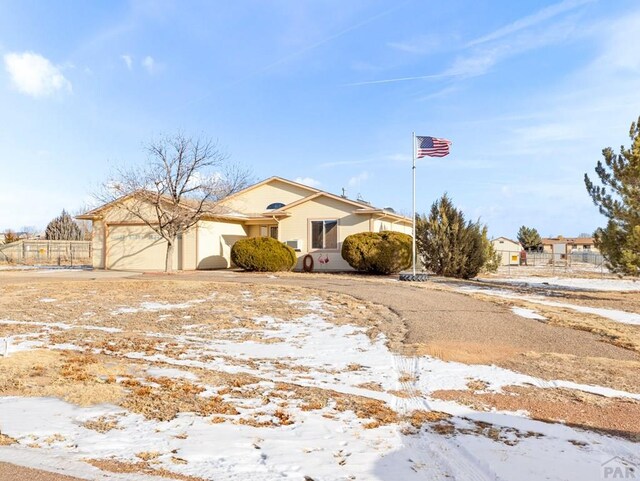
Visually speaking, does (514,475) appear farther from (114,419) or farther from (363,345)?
(363,345)

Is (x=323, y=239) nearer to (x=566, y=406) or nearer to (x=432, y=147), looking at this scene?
(x=432, y=147)

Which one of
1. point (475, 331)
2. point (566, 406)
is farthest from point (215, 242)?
point (566, 406)

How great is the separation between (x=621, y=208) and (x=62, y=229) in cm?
4593

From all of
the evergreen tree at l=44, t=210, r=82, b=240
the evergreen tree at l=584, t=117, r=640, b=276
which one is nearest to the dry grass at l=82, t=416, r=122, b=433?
the evergreen tree at l=584, t=117, r=640, b=276

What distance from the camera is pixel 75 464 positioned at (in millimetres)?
3418

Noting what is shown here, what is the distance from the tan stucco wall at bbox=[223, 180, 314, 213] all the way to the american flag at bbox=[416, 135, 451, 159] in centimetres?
886

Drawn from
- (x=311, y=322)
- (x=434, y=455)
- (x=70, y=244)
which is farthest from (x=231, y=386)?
(x=70, y=244)

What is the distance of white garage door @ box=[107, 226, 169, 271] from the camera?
23266 millimetres

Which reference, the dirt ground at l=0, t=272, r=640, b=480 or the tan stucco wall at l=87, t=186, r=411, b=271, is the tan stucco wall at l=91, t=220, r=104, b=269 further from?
the dirt ground at l=0, t=272, r=640, b=480

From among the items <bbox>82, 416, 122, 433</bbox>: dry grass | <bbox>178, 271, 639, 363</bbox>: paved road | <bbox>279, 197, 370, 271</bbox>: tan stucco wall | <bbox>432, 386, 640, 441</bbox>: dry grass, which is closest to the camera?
<bbox>82, 416, 122, 433</bbox>: dry grass

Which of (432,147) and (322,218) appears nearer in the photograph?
(432,147)

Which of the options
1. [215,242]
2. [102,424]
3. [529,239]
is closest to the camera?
[102,424]

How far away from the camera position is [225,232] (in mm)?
24172

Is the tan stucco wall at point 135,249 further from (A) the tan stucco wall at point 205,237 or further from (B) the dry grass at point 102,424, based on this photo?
(B) the dry grass at point 102,424
